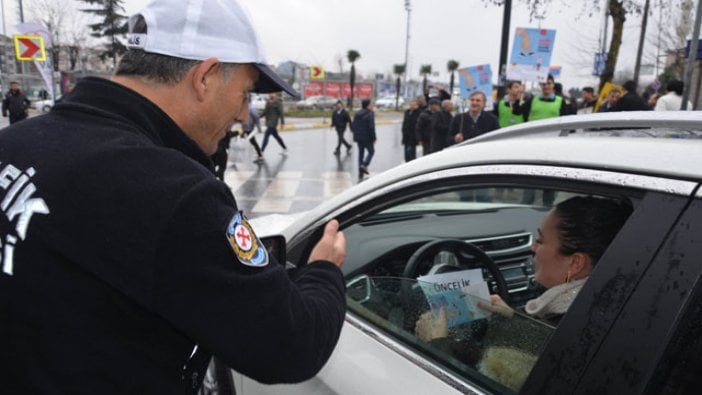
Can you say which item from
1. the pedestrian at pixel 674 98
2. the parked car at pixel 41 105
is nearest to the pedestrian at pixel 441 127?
the pedestrian at pixel 674 98

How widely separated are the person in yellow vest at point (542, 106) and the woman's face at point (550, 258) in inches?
273

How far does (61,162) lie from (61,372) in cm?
39

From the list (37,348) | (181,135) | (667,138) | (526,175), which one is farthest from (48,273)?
(667,138)

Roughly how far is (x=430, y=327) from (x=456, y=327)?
0.08 metres

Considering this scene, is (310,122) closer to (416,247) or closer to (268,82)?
(416,247)

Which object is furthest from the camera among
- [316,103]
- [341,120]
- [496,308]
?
[316,103]

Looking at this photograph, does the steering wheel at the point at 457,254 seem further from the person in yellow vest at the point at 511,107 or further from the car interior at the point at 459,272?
the person in yellow vest at the point at 511,107

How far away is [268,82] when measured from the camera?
137 centimetres

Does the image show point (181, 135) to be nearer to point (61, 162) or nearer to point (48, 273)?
point (61, 162)

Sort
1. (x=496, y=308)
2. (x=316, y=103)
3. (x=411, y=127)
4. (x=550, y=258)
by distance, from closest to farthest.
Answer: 1. (x=496, y=308)
2. (x=550, y=258)
3. (x=411, y=127)
4. (x=316, y=103)

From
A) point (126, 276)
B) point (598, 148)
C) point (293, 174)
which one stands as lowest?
point (293, 174)

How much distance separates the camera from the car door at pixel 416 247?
1009 mm

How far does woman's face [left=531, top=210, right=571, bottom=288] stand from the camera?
1733mm

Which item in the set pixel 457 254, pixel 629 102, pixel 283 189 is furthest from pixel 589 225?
pixel 283 189
